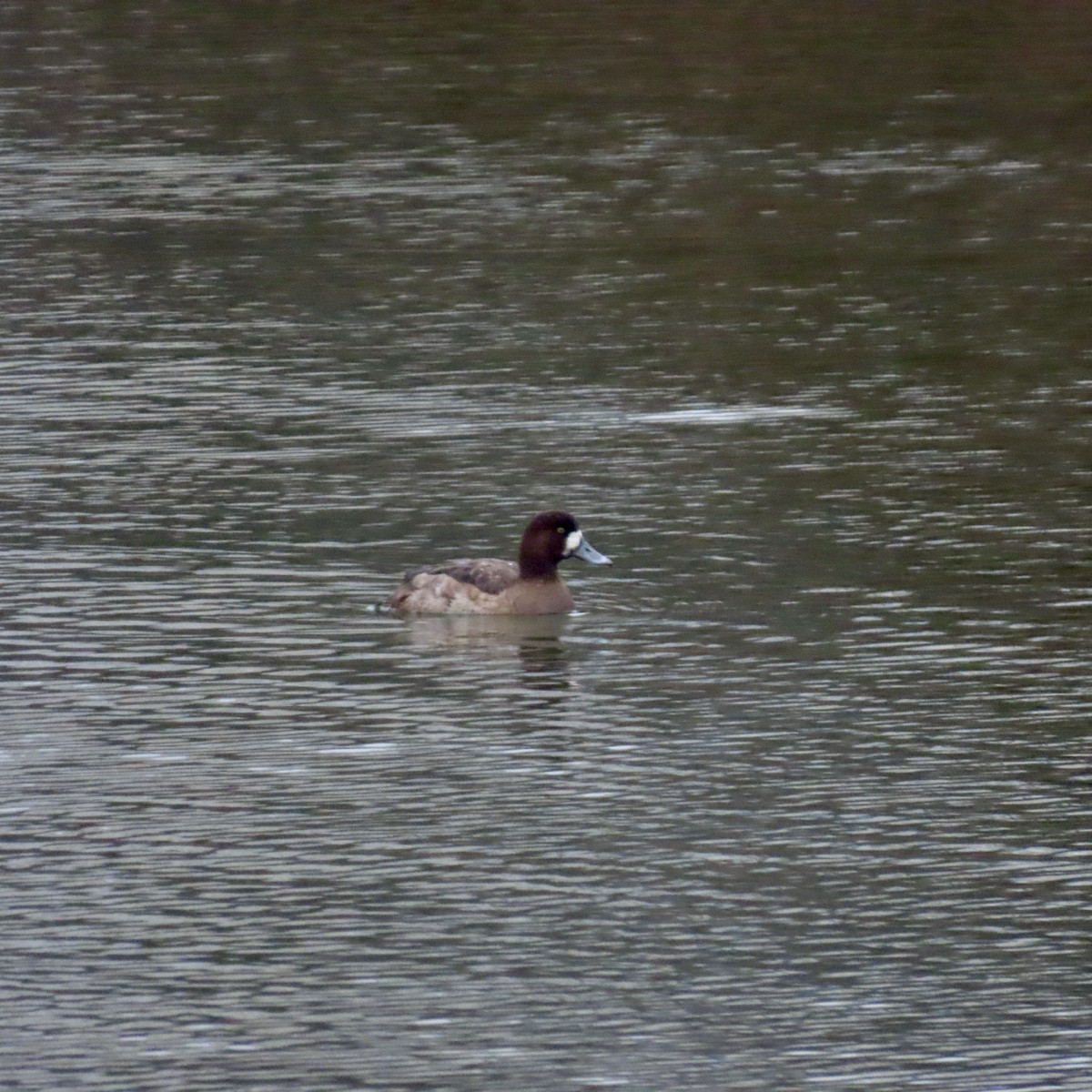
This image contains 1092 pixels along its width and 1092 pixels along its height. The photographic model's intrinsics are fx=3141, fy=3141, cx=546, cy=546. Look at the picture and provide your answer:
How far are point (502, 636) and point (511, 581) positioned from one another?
0.80ft

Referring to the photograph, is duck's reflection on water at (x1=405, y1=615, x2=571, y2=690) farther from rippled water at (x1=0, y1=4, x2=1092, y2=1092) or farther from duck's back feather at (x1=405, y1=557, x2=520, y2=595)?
duck's back feather at (x1=405, y1=557, x2=520, y2=595)

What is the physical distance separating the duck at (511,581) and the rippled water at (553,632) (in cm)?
12

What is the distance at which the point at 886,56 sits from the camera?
1249 inches

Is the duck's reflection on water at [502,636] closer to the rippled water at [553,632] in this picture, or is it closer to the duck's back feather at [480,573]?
the rippled water at [553,632]

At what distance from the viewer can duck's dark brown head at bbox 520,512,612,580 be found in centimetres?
1315

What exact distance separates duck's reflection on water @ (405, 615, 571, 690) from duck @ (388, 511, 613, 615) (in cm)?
4

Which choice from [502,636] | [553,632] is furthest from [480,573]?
[553,632]

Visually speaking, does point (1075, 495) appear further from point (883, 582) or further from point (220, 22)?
point (220, 22)

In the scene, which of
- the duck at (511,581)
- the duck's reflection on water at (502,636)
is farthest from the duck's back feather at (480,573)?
the duck's reflection on water at (502,636)

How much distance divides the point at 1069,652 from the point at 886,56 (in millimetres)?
20384

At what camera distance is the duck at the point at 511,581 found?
510 inches

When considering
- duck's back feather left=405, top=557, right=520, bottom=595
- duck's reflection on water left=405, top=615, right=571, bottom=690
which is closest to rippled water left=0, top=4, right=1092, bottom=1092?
duck's reflection on water left=405, top=615, right=571, bottom=690

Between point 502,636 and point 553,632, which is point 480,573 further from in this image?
point 553,632

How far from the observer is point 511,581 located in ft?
43.0
